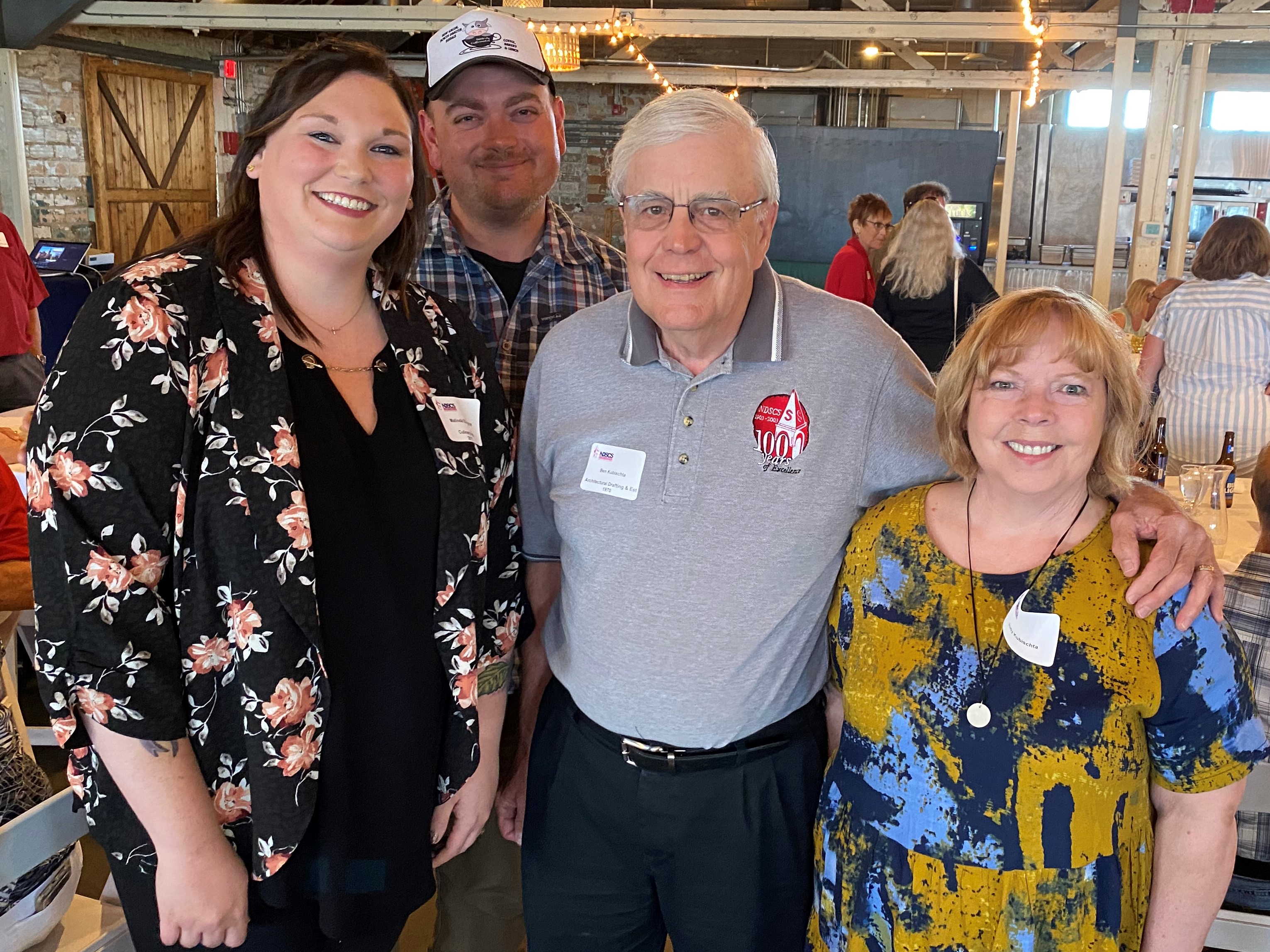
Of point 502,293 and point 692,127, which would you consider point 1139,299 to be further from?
point 692,127

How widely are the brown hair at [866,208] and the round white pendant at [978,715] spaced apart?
23.0 feet

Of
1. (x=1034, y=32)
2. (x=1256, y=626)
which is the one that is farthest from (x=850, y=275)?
(x=1256, y=626)

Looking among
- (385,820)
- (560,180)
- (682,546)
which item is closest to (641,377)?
(682,546)

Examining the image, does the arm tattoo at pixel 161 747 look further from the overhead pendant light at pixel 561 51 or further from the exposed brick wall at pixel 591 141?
the exposed brick wall at pixel 591 141

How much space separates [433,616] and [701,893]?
0.68m

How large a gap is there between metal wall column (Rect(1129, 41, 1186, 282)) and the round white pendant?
833 cm

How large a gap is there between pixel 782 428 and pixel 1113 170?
857cm

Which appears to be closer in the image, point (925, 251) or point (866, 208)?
point (925, 251)

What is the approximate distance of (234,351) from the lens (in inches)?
54.4

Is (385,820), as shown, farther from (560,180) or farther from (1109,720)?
(560,180)

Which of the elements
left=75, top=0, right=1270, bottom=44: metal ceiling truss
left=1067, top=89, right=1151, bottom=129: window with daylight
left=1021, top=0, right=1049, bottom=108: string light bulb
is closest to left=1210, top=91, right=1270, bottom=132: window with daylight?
Result: left=1067, top=89, right=1151, bottom=129: window with daylight

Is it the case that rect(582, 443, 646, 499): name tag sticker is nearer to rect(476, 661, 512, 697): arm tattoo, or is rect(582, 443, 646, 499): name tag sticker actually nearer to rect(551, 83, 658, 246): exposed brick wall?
rect(476, 661, 512, 697): arm tattoo

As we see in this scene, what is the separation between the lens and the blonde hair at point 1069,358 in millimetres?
1503

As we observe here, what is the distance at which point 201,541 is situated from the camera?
1.33 metres
